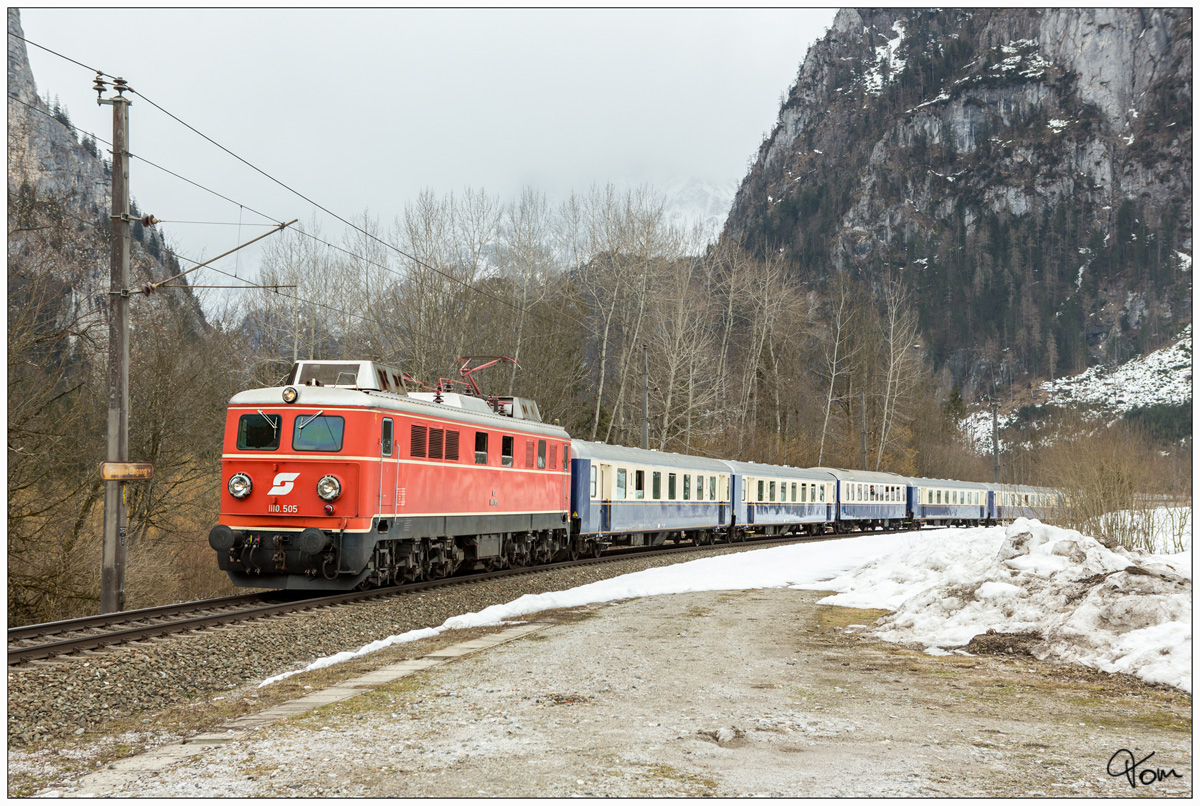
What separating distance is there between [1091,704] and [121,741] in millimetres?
7724

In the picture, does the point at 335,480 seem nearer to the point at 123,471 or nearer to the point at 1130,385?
the point at 123,471

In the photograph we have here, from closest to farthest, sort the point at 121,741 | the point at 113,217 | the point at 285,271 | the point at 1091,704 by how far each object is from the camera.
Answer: the point at 121,741
the point at 1091,704
the point at 113,217
the point at 285,271

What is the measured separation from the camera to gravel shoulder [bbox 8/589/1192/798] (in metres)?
5.94

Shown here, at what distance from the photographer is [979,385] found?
18100 centimetres

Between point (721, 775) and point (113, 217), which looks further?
point (113, 217)

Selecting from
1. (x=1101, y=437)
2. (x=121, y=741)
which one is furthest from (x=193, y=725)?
(x=1101, y=437)

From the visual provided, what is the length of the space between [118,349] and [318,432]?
3.45 m

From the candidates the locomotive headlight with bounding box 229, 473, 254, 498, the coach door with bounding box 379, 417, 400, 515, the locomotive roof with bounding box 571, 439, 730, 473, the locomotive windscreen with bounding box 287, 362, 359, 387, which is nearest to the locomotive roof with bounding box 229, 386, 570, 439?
the coach door with bounding box 379, 417, 400, 515

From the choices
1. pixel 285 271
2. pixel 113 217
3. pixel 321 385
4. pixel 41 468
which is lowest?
pixel 41 468

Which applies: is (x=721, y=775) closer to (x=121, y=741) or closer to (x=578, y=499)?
(x=121, y=741)

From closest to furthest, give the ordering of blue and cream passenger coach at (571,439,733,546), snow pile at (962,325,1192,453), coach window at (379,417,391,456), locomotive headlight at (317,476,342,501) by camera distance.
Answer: locomotive headlight at (317,476,342,501), coach window at (379,417,391,456), blue and cream passenger coach at (571,439,733,546), snow pile at (962,325,1192,453)

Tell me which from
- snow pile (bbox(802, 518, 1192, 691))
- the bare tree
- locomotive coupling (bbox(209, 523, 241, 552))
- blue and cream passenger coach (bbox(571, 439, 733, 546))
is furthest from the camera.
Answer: the bare tree

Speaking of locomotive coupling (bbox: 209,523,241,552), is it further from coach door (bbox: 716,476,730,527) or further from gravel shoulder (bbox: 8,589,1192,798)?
coach door (bbox: 716,476,730,527)

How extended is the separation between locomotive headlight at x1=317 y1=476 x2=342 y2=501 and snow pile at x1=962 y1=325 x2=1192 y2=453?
137 meters
